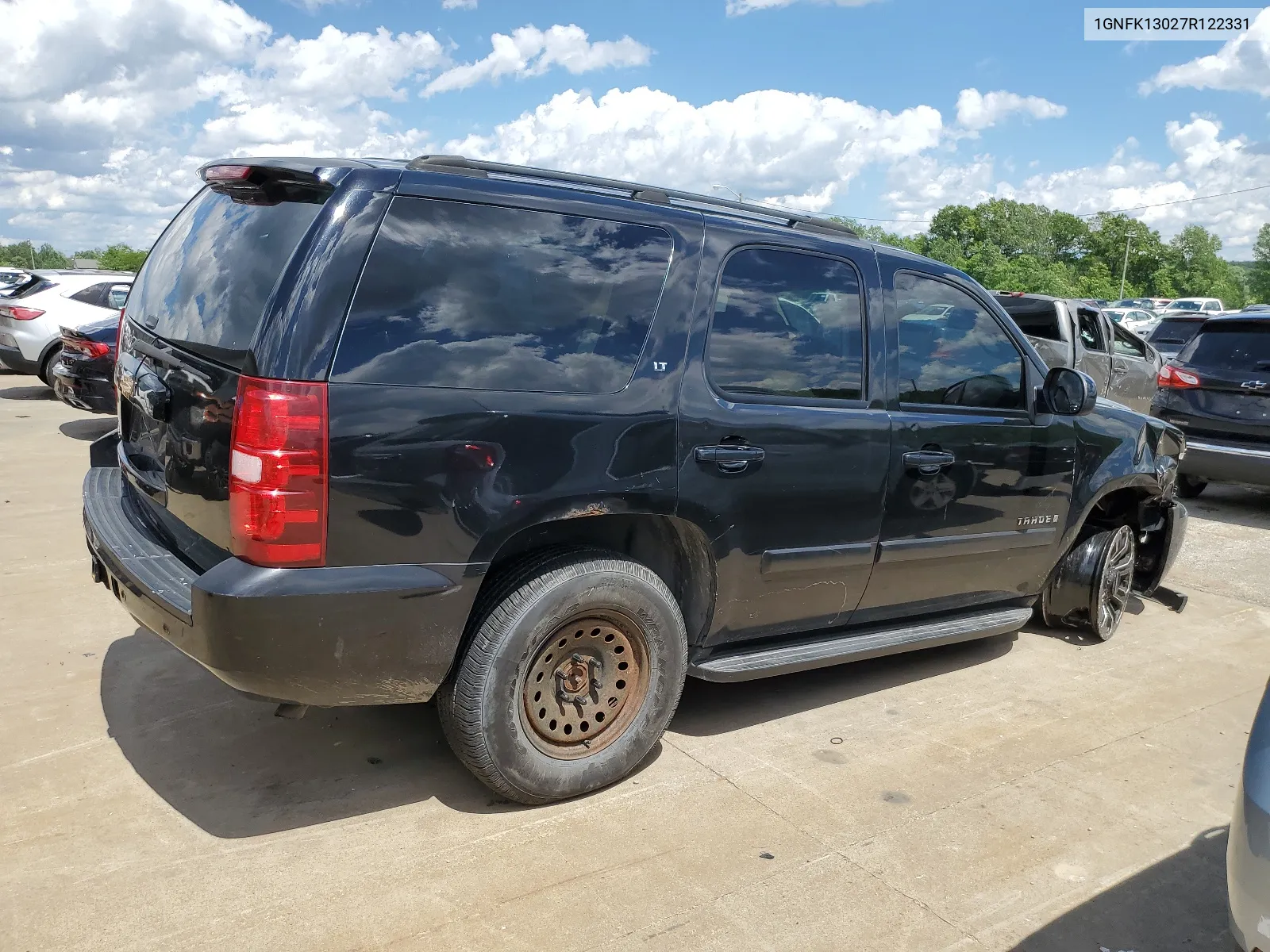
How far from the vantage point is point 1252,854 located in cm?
207

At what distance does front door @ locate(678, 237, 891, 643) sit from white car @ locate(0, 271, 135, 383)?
1045cm

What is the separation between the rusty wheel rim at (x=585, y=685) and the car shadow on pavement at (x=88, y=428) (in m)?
8.03

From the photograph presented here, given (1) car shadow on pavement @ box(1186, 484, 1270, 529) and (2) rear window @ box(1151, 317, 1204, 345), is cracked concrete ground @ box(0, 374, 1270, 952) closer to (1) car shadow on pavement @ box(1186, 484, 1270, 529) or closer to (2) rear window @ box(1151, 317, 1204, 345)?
(1) car shadow on pavement @ box(1186, 484, 1270, 529)

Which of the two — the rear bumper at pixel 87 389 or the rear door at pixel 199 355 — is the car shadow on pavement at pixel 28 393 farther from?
the rear door at pixel 199 355

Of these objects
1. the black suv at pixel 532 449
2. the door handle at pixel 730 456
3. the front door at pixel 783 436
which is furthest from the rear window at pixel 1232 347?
the door handle at pixel 730 456

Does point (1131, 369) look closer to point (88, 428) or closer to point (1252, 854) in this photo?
point (1252, 854)

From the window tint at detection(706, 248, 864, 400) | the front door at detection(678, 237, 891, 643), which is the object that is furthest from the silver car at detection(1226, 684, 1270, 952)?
the window tint at detection(706, 248, 864, 400)

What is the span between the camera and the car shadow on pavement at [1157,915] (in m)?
2.84

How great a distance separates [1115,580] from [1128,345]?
859 centimetres

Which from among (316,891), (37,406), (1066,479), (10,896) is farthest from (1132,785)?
(37,406)

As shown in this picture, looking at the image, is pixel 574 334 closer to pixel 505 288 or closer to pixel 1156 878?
pixel 505 288

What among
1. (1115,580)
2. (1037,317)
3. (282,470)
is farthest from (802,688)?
(1037,317)

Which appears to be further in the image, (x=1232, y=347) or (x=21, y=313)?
(x=21, y=313)

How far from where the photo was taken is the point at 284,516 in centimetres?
273
